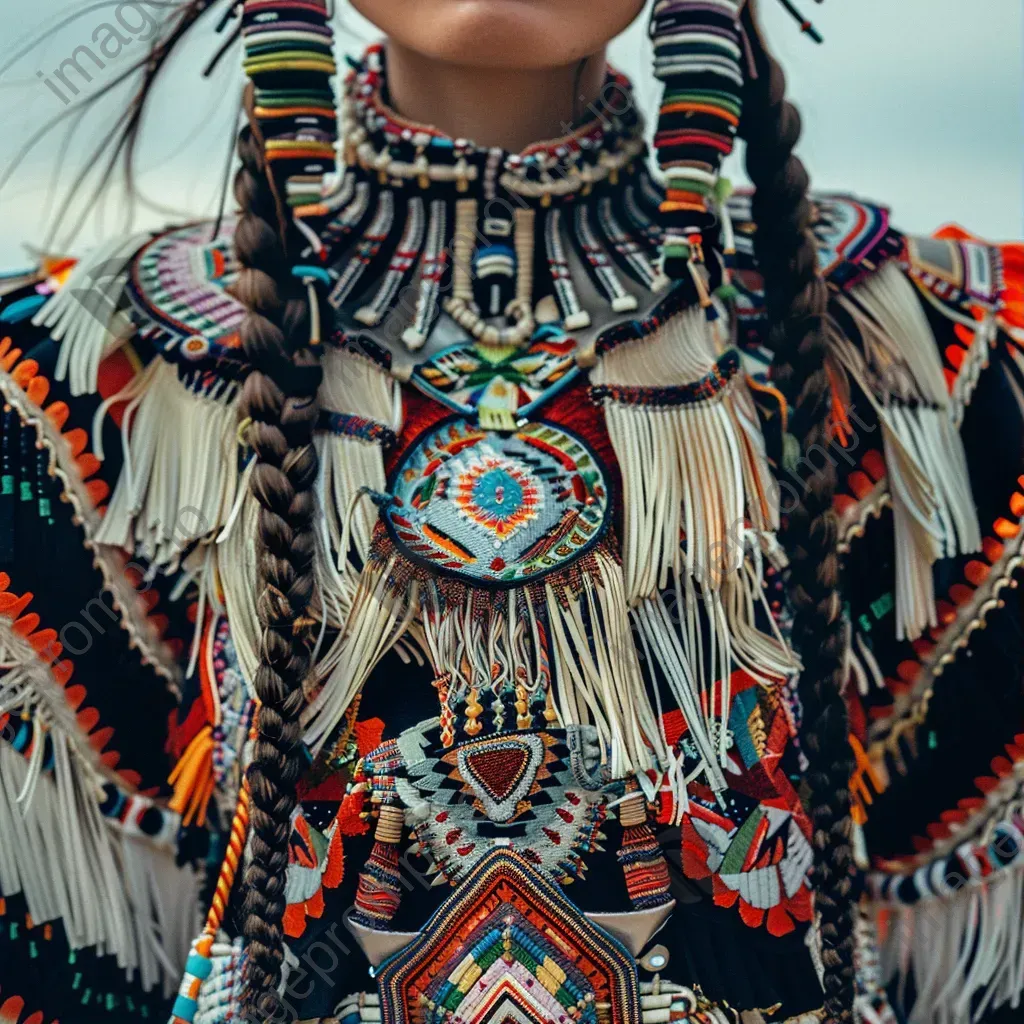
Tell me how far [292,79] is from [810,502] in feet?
1.79

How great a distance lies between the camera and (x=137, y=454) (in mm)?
1591

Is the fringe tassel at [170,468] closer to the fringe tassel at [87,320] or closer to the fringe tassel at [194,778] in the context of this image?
the fringe tassel at [87,320]

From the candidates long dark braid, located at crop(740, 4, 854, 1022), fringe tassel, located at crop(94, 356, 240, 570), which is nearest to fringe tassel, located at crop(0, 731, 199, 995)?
fringe tassel, located at crop(94, 356, 240, 570)

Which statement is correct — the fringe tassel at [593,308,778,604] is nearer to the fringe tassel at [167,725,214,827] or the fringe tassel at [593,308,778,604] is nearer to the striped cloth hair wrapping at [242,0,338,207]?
the striped cloth hair wrapping at [242,0,338,207]

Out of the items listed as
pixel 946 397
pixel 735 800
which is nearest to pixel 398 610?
pixel 735 800

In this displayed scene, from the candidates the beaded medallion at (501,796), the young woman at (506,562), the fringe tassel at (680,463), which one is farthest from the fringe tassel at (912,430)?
the beaded medallion at (501,796)

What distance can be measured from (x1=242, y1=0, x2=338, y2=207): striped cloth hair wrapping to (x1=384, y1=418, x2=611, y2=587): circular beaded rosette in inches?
9.8

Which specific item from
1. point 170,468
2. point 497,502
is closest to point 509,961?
point 497,502

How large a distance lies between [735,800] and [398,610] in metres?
0.31

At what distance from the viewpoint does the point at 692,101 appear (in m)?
1.54

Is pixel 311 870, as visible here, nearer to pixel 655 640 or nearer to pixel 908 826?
pixel 655 640

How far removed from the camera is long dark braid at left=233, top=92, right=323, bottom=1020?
1.47 m

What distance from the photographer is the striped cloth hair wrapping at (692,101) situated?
5.04 feet

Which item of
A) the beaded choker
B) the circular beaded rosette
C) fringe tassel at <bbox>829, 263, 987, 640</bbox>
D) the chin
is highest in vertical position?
the chin
